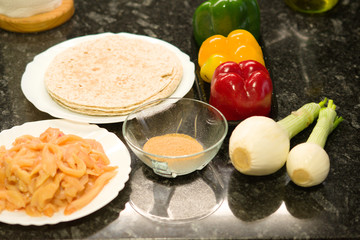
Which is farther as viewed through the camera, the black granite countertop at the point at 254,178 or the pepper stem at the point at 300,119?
the pepper stem at the point at 300,119

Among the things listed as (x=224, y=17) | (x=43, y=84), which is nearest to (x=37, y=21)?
(x=43, y=84)

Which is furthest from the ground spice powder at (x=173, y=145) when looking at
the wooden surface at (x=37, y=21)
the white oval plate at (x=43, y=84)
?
the wooden surface at (x=37, y=21)

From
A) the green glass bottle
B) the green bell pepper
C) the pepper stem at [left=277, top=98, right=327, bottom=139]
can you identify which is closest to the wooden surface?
the green bell pepper

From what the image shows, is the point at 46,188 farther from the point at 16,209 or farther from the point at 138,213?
the point at 138,213

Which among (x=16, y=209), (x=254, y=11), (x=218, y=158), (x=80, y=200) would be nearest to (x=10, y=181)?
(x=16, y=209)

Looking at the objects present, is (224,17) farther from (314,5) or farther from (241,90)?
(314,5)

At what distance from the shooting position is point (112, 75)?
5.61 ft

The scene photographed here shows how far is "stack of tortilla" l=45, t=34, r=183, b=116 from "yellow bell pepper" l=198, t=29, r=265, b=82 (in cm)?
10

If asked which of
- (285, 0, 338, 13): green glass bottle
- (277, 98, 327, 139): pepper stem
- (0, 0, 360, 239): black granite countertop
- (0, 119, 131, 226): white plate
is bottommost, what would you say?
(285, 0, 338, 13): green glass bottle

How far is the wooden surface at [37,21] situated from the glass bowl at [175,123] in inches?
33.2

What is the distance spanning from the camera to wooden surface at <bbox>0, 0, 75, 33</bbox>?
6.81 feet

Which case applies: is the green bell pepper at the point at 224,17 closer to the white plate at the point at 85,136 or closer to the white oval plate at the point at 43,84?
the white oval plate at the point at 43,84

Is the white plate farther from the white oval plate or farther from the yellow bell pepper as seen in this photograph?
the yellow bell pepper

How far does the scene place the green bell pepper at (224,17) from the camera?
6.08 ft
